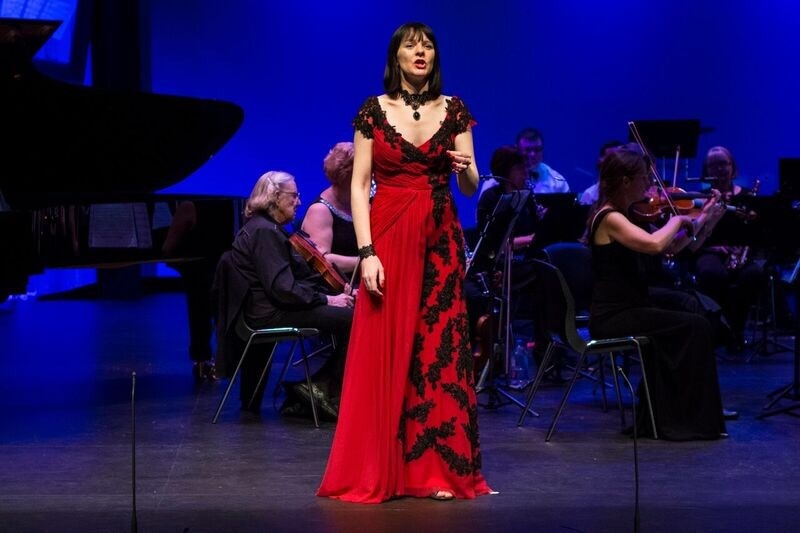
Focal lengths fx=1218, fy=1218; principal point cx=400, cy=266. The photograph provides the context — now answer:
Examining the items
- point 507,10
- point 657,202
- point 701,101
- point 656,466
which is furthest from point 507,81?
point 656,466

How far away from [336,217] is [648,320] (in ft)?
6.58

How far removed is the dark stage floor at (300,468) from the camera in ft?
13.3

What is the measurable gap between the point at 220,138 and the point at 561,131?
4795 millimetres

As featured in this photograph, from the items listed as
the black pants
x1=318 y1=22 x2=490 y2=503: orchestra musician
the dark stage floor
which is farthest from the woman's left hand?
the black pants

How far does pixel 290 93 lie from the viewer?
38.7 ft

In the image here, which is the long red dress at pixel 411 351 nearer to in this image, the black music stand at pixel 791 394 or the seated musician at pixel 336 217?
the black music stand at pixel 791 394

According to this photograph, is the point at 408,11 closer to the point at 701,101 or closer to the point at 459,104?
the point at 701,101

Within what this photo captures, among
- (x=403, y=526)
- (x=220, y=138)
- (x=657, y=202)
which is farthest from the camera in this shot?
(x=220, y=138)

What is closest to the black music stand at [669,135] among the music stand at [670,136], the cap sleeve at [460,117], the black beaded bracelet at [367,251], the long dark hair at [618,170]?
the music stand at [670,136]

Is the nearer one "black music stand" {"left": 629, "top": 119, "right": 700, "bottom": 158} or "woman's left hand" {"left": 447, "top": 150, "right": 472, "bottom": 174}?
"woman's left hand" {"left": 447, "top": 150, "right": 472, "bottom": 174}

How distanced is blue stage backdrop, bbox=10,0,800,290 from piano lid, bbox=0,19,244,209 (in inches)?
168

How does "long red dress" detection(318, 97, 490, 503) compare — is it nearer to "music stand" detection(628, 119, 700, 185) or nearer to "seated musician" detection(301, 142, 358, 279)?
"seated musician" detection(301, 142, 358, 279)

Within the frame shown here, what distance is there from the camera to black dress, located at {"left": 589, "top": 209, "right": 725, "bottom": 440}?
5410 mm

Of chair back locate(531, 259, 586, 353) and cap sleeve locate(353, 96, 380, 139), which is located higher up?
cap sleeve locate(353, 96, 380, 139)
